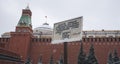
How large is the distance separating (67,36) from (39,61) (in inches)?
1123

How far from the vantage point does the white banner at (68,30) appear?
6016 millimetres

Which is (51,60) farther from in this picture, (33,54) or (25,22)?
(25,22)

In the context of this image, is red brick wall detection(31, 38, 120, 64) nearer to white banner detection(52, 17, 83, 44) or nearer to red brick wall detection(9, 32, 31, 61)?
red brick wall detection(9, 32, 31, 61)

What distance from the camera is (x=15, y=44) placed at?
34.8 m

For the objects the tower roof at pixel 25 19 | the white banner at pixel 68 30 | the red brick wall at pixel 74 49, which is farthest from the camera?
the tower roof at pixel 25 19

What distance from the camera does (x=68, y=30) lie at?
639 centimetres

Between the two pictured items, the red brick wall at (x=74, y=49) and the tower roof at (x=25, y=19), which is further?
the tower roof at (x=25, y=19)

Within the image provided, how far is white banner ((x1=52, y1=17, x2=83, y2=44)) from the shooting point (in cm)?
602

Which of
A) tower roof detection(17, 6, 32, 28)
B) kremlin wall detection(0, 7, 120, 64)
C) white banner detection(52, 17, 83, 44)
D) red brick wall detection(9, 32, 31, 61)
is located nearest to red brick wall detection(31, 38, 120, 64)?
kremlin wall detection(0, 7, 120, 64)

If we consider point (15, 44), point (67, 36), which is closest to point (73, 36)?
point (67, 36)

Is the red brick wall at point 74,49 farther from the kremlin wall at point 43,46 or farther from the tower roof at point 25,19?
the tower roof at point 25,19

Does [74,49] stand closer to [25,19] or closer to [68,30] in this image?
[25,19]

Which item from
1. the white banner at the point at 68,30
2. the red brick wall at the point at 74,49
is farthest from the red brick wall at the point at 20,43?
the white banner at the point at 68,30

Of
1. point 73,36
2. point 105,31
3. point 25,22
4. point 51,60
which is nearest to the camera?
point 73,36
